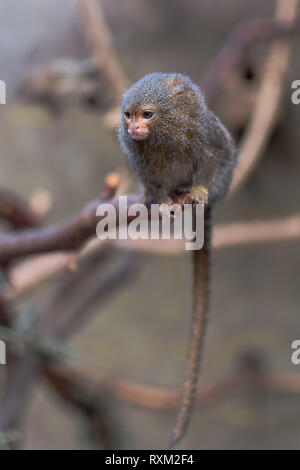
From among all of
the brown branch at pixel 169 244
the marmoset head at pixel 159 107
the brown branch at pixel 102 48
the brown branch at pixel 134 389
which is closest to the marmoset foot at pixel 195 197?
the marmoset head at pixel 159 107

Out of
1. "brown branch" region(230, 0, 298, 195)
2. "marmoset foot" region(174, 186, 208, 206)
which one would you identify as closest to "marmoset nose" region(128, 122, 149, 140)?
"marmoset foot" region(174, 186, 208, 206)

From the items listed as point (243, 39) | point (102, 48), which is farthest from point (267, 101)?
point (102, 48)

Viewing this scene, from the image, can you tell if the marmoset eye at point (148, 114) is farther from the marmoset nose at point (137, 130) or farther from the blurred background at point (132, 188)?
the blurred background at point (132, 188)

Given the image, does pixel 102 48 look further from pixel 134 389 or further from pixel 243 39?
pixel 134 389

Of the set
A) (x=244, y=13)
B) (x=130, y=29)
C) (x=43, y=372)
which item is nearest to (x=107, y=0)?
(x=130, y=29)

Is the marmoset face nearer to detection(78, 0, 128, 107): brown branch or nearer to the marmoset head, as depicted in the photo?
the marmoset head

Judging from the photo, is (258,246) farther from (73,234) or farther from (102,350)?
(73,234)
